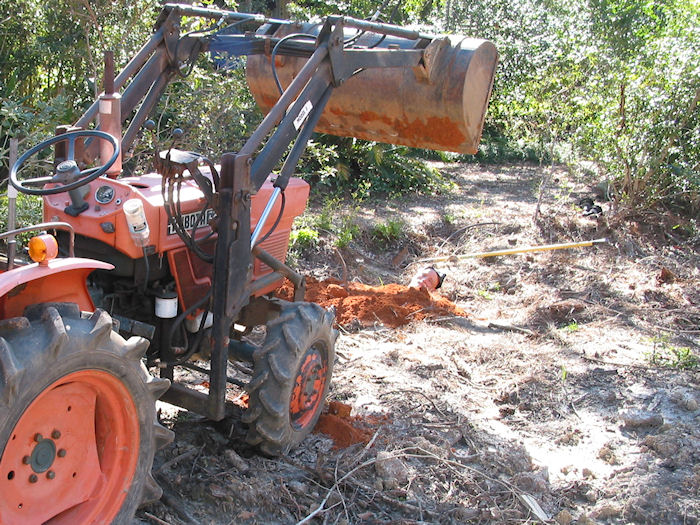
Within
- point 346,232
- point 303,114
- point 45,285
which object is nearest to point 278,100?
point 303,114

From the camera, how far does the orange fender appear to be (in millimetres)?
2461

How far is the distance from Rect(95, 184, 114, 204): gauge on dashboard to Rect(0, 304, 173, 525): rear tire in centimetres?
84

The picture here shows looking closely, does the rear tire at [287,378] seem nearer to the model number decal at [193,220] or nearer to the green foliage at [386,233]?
the model number decal at [193,220]

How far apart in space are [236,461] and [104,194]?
146 centimetres

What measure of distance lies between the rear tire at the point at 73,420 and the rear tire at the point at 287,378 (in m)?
0.68

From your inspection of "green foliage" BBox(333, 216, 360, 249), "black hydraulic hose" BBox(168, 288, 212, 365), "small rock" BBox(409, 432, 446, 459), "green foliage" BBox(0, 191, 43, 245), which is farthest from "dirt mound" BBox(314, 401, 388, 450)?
"green foliage" BBox(333, 216, 360, 249)

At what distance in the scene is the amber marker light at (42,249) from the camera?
250 centimetres

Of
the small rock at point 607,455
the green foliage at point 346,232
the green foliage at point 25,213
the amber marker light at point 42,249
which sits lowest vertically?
the green foliage at point 346,232

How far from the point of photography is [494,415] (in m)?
4.62

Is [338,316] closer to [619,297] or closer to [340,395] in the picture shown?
[340,395]

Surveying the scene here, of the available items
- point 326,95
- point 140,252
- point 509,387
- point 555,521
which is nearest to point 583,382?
point 509,387

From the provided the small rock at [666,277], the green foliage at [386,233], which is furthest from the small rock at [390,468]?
the small rock at [666,277]

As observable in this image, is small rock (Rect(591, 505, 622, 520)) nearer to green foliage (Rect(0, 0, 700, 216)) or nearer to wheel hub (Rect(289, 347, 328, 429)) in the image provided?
wheel hub (Rect(289, 347, 328, 429))

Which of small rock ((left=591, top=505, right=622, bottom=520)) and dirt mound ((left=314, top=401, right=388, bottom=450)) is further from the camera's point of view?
dirt mound ((left=314, top=401, right=388, bottom=450))
